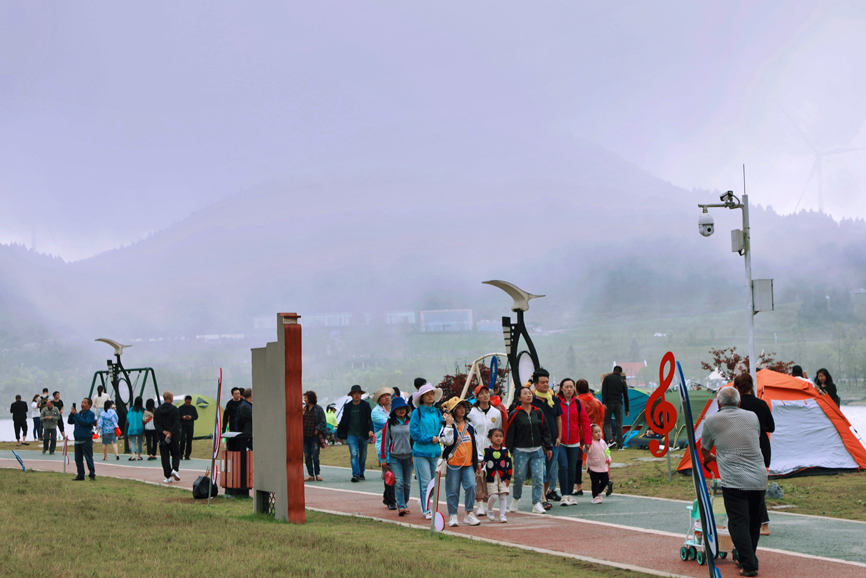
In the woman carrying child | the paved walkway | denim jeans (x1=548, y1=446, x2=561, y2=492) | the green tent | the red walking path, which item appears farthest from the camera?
the green tent

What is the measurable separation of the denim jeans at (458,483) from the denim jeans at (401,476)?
0.99 meters

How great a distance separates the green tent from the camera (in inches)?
1255

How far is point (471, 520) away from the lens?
36.3ft

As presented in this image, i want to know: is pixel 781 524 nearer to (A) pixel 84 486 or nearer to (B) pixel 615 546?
(B) pixel 615 546

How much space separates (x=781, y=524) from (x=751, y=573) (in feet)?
11.2

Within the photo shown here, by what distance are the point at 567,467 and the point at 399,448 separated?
2.83 metres

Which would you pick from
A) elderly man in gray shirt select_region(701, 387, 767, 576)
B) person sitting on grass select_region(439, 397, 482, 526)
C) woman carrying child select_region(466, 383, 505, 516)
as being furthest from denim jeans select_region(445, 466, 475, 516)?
elderly man in gray shirt select_region(701, 387, 767, 576)

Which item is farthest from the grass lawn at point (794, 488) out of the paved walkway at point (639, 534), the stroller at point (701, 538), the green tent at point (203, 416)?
the green tent at point (203, 416)

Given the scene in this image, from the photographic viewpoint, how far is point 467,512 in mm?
11297

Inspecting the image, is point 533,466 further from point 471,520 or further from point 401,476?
point 401,476

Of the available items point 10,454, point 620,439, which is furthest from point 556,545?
point 10,454

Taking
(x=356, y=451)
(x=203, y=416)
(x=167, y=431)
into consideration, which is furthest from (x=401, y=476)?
(x=203, y=416)

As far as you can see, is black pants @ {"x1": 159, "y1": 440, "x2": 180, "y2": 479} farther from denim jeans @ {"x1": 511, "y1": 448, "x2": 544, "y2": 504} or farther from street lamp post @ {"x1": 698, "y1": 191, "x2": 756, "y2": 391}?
street lamp post @ {"x1": 698, "y1": 191, "x2": 756, "y2": 391}

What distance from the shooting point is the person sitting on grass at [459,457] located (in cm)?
1095
